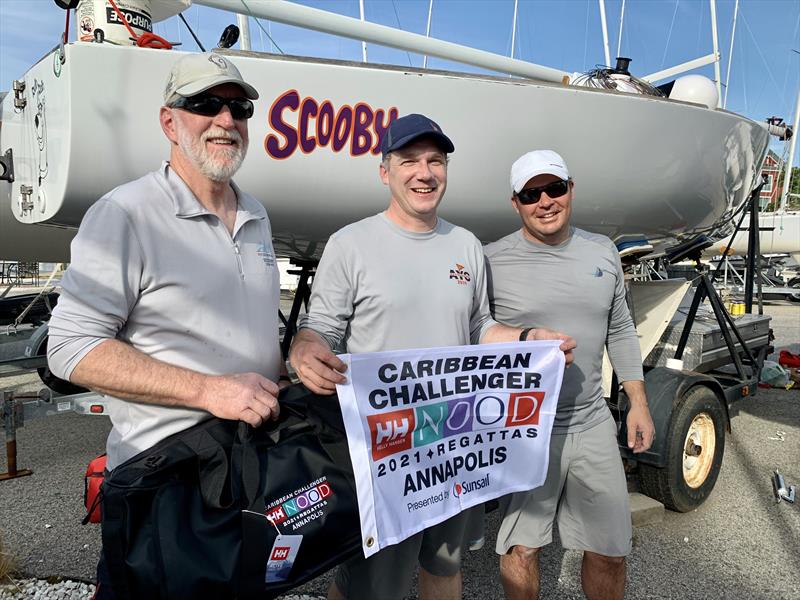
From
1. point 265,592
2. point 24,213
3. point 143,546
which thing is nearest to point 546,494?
point 265,592

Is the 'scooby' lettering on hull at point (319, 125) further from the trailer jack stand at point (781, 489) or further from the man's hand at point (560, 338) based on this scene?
the trailer jack stand at point (781, 489)

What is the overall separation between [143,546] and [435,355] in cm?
93

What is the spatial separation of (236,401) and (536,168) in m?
1.40

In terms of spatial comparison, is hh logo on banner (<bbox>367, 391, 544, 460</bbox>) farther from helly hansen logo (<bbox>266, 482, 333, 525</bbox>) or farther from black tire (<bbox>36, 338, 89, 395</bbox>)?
black tire (<bbox>36, 338, 89, 395</bbox>)

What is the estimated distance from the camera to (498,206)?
12.0 ft

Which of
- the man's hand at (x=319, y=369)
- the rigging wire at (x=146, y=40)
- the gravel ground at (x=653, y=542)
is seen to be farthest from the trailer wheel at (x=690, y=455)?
the rigging wire at (x=146, y=40)

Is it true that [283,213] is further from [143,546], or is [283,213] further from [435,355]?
[143,546]

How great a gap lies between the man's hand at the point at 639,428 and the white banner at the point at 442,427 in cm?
53

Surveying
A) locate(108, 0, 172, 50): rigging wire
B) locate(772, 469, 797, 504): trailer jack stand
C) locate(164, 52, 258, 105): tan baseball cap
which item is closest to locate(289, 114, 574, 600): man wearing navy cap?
locate(164, 52, 258, 105): tan baseball cap

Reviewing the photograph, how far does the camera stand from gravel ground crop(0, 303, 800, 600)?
2.78 meters

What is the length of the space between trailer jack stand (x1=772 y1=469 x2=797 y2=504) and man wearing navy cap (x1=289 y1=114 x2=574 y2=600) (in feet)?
8.59

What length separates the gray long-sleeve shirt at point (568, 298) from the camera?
2.24m

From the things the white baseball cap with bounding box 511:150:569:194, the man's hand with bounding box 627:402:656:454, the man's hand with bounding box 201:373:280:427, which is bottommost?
the man's hand with bounding box 627:402:656:454

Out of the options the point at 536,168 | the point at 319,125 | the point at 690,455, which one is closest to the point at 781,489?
the point at 690,455
